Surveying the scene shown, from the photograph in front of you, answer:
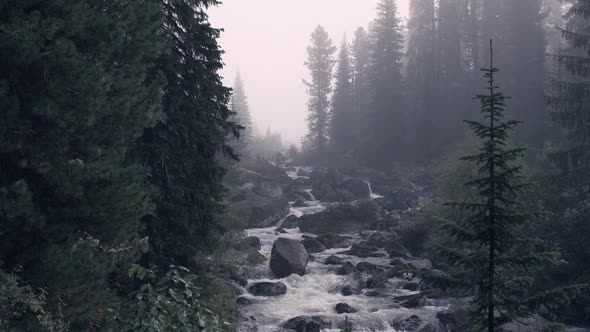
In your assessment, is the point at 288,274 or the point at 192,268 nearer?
the point at 192,268

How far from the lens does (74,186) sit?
941 cm

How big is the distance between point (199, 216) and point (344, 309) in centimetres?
777

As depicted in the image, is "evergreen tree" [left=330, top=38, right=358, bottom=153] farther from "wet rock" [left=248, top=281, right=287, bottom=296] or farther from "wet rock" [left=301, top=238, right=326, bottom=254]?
"wet rock" [left=248, top=281, right=287, bottom=296]

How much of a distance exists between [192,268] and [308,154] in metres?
56.6

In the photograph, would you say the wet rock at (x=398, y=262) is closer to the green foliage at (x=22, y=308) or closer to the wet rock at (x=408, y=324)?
the wet rock at (x=408, y=324)

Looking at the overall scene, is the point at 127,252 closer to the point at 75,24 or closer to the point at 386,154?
the point at 75,24

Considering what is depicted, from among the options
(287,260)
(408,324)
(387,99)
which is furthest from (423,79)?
(408,324)

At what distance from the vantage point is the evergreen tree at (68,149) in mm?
8773

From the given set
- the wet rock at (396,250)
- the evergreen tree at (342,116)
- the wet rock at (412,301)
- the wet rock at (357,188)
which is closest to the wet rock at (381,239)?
the wet rock at (396,250)

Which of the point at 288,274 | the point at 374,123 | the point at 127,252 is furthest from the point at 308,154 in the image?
the point at 127,252

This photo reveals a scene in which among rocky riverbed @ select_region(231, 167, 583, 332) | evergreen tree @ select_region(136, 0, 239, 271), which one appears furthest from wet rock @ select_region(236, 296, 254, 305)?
evergreen tree @ select_region(136, 0, 239, 271)

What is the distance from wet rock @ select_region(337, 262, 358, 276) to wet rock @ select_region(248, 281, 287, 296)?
12.4 feet

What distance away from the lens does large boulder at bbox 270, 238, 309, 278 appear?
2522 centimetres

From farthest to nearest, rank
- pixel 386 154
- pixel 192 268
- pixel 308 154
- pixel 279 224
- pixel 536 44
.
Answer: pixel 308 154 < pixel 386 154 < pixel 536 44 < pixel 279 224 < pixel 192 268
